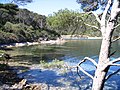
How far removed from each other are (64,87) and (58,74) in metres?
5.93

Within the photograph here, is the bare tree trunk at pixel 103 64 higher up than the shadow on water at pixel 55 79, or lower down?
higher up

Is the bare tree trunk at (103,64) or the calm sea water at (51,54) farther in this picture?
the calm sea water at (51,54)

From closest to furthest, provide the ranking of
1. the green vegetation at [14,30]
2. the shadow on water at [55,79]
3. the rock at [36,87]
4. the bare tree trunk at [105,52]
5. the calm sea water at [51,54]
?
the bare tree trunk at [105,52] < the rock at [36,87] < the shadow on water at [55,79] < the calm sea water at [51,54] < the green vegetation at [14,30]

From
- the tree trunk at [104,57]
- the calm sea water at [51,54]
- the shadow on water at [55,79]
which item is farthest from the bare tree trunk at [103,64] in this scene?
the calm sea water at [51,54]

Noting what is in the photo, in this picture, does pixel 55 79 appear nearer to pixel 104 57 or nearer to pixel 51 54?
pixel 104 57

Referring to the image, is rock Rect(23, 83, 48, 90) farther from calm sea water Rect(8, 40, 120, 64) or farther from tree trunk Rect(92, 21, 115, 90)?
calm sea water Rect(8, 40, 120, 64)

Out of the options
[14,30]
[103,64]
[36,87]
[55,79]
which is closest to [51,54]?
[55,79]

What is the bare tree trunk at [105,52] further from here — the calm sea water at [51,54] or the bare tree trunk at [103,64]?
the calm sea water at [51,54]

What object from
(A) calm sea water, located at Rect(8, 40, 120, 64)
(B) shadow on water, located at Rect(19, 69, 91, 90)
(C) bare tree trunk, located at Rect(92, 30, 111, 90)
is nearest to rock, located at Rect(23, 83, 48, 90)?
(B) shadow on water, located at Rect(19, 69, 91, 90)

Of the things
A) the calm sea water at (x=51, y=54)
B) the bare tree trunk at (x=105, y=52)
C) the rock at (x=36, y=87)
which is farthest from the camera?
the calm sea water at (x=51, y=54)

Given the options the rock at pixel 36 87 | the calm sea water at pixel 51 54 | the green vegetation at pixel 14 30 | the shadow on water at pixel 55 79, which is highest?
the green vegetation at pixel 14 30

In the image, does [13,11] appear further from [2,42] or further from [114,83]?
[114,83]

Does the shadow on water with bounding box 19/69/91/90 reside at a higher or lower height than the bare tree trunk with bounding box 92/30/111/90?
lower

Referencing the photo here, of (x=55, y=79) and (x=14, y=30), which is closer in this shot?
(x=55, y=79)
